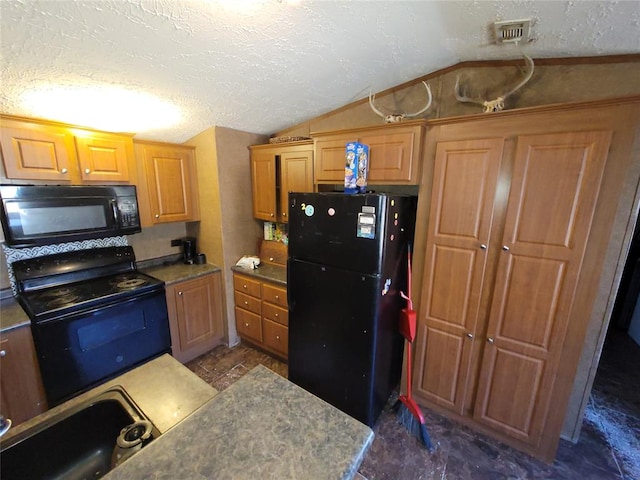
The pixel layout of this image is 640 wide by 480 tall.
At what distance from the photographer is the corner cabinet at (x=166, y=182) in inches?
91.7

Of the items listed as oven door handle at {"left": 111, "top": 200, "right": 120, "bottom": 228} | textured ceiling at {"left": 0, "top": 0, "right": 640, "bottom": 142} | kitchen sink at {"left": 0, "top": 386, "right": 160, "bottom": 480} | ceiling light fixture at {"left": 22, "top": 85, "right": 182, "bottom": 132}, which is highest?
textured ceiling at {"left": 0, "top": 0, "right": 640, "bottom": 142}

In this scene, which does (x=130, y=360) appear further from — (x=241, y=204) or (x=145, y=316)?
(x=241, y=204)

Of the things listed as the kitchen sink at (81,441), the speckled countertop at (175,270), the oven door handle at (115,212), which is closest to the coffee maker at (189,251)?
the speckled countertop at (175,270)

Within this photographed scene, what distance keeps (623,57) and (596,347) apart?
161 cm

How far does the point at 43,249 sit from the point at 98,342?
857mm

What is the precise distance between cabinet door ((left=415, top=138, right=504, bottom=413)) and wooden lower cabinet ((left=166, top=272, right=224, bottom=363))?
1929 mm

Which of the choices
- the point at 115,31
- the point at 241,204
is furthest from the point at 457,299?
the point at 115,31

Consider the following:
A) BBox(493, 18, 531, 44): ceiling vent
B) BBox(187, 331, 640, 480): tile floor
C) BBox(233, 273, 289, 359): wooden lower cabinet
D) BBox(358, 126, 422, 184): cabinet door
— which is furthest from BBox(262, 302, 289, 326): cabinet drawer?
BBox(493, 18, 531, 44): ceiling vent

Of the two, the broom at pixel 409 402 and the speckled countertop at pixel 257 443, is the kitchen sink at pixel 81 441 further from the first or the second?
the broom at pixel 409 402

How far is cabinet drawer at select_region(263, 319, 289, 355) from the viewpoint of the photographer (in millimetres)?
2430

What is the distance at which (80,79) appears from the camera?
147 cm

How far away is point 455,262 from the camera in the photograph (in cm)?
171

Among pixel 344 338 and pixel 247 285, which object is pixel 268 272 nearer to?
pixel 247 285

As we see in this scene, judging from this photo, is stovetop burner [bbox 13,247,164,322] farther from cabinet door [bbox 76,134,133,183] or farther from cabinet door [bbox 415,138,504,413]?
cabinet door [bbox 415,138,504,413]
